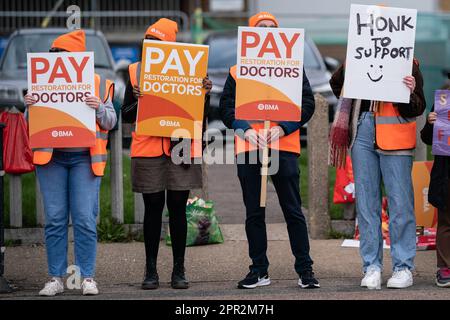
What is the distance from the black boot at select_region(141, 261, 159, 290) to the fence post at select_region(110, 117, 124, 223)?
1.89m

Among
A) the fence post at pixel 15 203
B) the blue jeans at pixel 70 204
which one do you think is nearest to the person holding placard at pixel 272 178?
the blue jeans at pixel 70 204

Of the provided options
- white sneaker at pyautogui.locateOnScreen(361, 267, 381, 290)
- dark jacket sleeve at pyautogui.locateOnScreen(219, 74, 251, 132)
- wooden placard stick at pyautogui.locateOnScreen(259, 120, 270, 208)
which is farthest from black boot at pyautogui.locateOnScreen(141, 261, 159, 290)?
white sneaker at pyautogui.locateOnScreen(361, 267, 381, 290)

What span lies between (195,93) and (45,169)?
1262 mm

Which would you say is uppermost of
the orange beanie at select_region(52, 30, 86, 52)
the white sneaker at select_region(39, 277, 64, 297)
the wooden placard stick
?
the orange beanie at select_region(52, 30, 86, 52)

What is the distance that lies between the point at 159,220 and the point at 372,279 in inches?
65.4

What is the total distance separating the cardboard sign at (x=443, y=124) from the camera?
25.5 ft

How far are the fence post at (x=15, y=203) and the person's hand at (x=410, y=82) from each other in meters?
3.83

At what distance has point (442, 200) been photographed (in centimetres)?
780

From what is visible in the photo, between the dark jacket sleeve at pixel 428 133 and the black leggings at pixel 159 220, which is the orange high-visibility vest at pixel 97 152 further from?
the dark jacket sleeve at pixel 428 133

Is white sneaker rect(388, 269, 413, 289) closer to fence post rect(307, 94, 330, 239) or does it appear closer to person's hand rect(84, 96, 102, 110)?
fence post rect(307, 94, 330, 239)

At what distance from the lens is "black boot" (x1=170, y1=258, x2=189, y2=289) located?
7.84 meters

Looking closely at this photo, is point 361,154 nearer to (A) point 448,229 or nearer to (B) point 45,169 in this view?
(A) point 448,229

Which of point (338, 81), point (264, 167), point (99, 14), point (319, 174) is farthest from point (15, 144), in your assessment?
point (99, 14)

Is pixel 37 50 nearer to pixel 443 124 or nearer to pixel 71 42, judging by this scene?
pixel 71 42
